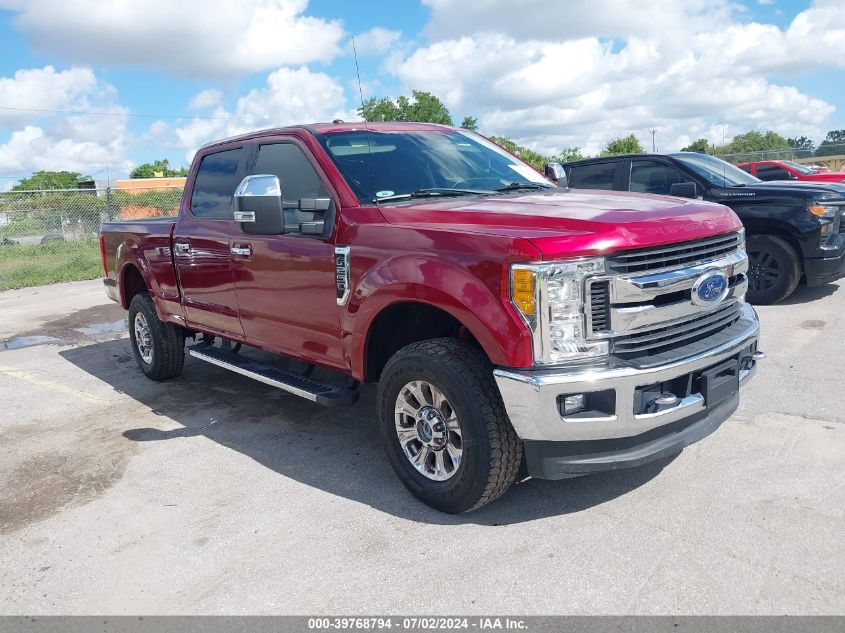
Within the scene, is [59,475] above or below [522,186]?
below

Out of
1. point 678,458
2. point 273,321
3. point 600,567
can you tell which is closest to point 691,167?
point 678,458

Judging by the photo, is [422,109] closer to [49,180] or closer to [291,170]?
[291,170]

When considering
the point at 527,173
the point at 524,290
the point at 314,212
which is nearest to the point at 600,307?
the point at 524,290

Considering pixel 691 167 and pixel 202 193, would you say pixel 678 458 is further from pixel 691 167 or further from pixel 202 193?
pixel 691 167

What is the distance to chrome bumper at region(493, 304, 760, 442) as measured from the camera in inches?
119

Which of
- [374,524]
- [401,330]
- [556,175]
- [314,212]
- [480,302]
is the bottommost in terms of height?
[374,524]

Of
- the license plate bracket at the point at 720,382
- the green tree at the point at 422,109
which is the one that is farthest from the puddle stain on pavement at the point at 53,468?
the green tree at the point at 422,109

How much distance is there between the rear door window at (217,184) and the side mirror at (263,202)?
1.06 m

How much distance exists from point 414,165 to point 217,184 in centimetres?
181

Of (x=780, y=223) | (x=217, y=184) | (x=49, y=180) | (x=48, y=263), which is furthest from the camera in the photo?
(x=49, y=180)

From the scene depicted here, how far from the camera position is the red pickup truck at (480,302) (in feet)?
10.1

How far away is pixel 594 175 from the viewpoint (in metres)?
9.33

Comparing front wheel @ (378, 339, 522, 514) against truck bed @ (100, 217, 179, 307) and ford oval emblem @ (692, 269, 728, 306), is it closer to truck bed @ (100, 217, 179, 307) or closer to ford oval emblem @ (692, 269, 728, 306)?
ford oval emblem @ (692, 269, 728, 306)

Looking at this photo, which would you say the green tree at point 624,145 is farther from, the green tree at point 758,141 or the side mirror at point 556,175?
the side mirror at point 556,175
